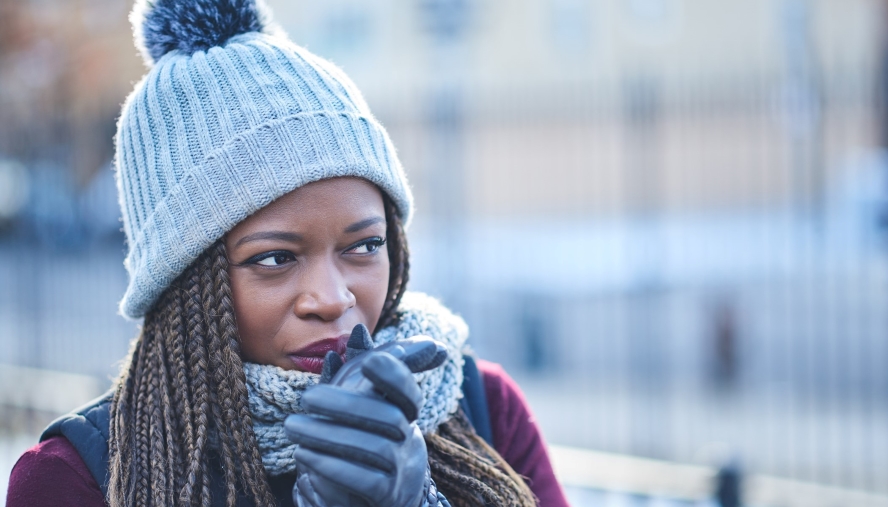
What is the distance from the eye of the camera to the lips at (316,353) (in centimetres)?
179

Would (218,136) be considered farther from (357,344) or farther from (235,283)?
(357,344)

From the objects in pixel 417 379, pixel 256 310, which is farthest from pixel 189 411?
pixel 417 379

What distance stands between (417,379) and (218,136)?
66 cm

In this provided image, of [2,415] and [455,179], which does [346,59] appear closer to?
[455,179]

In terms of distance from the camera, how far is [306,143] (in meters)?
1.79

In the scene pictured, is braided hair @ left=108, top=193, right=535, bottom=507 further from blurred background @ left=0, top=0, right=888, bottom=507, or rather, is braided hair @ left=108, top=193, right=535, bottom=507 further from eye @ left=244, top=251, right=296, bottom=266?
blurred background @ left=0, top=0, right=888, bottom=507

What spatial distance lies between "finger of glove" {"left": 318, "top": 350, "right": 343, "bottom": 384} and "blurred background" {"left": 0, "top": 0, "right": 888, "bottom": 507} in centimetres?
243

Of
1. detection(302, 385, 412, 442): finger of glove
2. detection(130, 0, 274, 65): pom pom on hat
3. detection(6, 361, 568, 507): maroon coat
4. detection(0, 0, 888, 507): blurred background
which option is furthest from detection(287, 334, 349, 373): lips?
detection(0, 0, 888, 507): blurred background

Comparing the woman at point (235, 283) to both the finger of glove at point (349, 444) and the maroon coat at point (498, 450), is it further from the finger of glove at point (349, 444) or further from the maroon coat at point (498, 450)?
the finger of glove at point (349, 444)

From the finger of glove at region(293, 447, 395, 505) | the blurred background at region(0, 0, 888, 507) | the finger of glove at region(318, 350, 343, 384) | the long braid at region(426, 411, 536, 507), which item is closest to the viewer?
the finger of glove at region(293, 447, 395, 505)

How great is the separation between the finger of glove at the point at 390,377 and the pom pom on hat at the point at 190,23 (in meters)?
0.91

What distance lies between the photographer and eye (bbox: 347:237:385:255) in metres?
1.87

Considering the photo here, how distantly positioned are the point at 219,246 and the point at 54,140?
17.5 ft

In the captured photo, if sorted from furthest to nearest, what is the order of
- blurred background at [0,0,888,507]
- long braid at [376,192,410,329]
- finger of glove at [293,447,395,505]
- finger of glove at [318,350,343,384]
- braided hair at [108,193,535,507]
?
blurred background at [0,0,888,507]
long braid at [376,192,410,329]
braided hair at [108,193,535,507]
finger of glove at [318,350,343,384]
finger of glove at [293,447,395,505]
